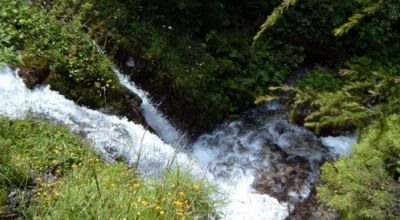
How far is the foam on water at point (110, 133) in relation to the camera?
6035 mm

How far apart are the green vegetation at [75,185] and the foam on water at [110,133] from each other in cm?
42

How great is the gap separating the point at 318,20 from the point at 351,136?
2471 mm

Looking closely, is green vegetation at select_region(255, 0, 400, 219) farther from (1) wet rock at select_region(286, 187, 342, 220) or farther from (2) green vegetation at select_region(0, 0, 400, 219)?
(1) wet rock at select_region(286, 187, 342, 220)

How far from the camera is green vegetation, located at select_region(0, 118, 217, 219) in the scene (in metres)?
3.62

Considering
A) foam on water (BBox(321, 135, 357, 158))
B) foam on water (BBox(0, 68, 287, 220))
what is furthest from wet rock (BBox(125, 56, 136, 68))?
foam on water (BBox(321, 135, 357, 158))

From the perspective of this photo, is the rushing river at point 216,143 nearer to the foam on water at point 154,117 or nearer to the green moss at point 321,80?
the foam on water at point 154,117

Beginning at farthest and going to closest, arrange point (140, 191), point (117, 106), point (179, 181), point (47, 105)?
point (117, 106) → point (47, 105) → point (179, 181) → point (140, 191)

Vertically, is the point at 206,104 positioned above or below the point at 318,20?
below

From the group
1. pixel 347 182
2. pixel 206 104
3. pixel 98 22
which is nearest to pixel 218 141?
pixel 206 104

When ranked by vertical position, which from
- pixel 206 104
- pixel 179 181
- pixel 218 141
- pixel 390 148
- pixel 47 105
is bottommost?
pixel 218 141

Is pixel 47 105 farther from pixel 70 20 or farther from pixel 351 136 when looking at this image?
pixel 351 136

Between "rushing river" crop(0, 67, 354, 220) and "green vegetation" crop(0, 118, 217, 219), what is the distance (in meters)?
0.41

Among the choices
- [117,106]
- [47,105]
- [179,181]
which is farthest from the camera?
[117,106]

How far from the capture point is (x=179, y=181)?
15.6 ft
